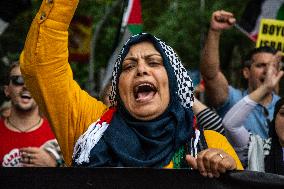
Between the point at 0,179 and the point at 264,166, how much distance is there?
1.67 m

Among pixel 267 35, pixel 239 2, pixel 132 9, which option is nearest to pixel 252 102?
pixel 267 35

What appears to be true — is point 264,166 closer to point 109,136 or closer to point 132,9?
point 109,136

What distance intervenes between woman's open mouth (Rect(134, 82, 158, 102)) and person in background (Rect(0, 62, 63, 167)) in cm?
118

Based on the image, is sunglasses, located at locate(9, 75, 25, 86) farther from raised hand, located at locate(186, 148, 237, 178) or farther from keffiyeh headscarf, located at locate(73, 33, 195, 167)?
raised hand, located at locate(186, 148, 237, 178)

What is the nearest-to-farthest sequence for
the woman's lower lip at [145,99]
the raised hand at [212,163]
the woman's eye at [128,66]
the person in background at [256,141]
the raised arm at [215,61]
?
the raised hand at [212,163] → the woman's lower lip at [145,99] → the woman's eye at [128,66] → the person in background at [256,141] → the raised arm at [215,61]

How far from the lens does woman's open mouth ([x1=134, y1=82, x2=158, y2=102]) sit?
3.34m

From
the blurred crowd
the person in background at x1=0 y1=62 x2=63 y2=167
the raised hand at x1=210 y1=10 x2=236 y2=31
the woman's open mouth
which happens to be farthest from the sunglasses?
the woman's open mouth

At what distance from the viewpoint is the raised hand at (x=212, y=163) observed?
2707 millimetres

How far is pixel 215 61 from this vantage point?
4.95 m

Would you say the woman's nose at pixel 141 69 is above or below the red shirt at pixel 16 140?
above

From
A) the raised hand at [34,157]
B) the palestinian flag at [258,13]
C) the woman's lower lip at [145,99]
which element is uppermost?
the palestinian flag at [258,13]

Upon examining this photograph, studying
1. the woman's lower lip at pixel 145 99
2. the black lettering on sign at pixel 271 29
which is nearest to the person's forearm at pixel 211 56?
the woman's lower lip at pixel 145 99

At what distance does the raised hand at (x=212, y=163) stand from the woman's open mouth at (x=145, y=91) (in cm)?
64

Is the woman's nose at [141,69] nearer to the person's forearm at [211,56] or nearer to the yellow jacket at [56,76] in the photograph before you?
the yellow jacket at [56,76]
